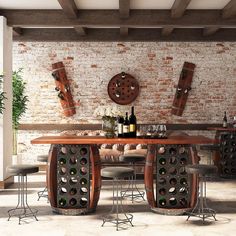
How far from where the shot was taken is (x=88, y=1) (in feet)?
23.1

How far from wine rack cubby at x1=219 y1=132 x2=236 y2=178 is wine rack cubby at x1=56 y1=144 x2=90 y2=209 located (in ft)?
12.8

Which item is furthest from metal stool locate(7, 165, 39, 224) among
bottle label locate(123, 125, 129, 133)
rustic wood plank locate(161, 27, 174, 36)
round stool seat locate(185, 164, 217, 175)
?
rustic wood plank locate(161, 27, 174, 36)

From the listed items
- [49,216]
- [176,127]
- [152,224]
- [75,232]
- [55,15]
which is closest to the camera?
[75,232]

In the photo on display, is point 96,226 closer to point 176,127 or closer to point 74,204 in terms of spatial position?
point 74,204

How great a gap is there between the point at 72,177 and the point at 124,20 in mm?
3411

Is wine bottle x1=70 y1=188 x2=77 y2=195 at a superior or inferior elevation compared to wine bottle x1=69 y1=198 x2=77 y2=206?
superior

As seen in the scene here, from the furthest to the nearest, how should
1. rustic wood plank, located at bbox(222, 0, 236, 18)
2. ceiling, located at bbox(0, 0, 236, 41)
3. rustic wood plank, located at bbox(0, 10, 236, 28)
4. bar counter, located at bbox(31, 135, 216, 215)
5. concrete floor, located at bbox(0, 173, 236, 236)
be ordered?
rustic wood plank, located at bbox(0, 10, 236, 28) < ceiling, located at bbox(0, 0, 236, 41) < rustic wood plank, located at bbox(222, 0, 236, 18) < bar counter, located at bbox(31, 135, 216, 215) < concrete floor, located at bbox(0, 173, 236, 236)

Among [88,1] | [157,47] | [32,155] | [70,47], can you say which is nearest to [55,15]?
[88,1]

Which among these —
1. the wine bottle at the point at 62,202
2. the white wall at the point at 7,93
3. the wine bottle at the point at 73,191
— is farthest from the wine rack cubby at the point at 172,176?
the white wall at the point at 7,93

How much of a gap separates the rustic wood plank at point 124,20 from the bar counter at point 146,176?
2.98 m

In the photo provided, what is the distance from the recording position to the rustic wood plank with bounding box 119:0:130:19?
21.9 feet

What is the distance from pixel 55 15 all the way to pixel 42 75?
216cm

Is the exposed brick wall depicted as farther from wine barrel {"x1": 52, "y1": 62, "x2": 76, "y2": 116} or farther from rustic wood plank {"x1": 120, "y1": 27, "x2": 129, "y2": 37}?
rustic wood plank {"x1": 120, "y1": 27, "x2": 129, "y2": 37}

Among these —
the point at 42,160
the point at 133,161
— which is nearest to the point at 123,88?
the point at 133,161
